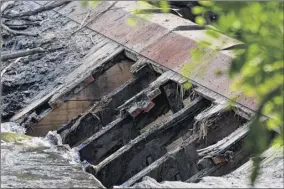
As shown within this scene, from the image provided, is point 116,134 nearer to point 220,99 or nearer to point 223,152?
point 220,99

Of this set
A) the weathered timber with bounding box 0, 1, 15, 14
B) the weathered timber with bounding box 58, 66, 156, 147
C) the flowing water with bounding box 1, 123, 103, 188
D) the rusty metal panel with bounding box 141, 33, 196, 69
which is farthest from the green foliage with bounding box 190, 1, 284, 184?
the weathered timber with bounding box 0, 1, 15, 14

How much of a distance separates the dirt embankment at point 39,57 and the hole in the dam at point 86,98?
0.42 m

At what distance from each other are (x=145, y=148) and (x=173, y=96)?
4.56 ft

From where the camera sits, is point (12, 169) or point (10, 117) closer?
point (12, 169)

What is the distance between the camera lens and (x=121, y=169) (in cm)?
1196

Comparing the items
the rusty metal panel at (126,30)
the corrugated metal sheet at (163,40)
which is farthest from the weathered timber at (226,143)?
the rusty metal panel at (126,30)

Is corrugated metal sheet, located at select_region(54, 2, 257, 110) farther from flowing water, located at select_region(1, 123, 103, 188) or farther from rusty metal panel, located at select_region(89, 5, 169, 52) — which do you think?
flowing water, located at select_region(1, 123, 103, 188)

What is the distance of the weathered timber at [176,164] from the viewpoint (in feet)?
36.8

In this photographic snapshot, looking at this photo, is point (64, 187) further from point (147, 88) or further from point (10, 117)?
point (10, 117)

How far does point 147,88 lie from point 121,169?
5.93 feet

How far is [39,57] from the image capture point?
1598 centimetres

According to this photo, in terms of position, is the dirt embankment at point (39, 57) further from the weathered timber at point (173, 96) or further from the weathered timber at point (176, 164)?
the weathered timber at point (176, 164)

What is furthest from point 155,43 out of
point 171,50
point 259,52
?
point 259,52

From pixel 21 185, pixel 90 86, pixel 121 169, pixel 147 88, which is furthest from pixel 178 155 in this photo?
pixel 90 86
